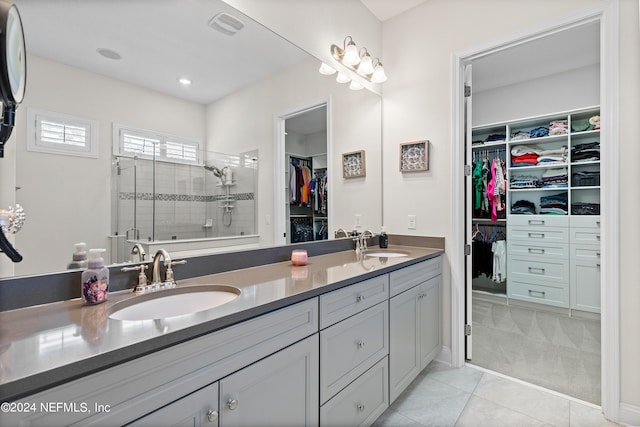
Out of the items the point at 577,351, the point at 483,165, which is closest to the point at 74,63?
the point at 577,351

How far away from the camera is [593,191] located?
3.53 m

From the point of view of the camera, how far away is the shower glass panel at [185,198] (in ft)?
4.01

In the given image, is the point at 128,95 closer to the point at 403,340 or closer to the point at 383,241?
the point at 403,340

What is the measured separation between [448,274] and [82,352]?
2.22 metres

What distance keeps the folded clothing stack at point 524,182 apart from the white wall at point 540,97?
0.77 metres

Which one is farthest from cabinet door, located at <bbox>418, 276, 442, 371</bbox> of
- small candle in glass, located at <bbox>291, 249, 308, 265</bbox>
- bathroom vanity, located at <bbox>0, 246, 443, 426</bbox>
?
small candle in glass, located at <bbox>291, 249, 308, 265</bbox>

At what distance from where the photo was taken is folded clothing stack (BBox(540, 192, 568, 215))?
3.50 m

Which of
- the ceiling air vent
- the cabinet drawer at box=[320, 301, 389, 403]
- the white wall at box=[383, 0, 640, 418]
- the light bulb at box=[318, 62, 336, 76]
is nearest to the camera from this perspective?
the cabinet drawer at box=[320, 301, 389, 403]

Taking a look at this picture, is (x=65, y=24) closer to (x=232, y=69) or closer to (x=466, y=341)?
(x=232, y=69)

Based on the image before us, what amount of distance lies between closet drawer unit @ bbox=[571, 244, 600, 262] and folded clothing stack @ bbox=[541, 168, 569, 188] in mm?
697

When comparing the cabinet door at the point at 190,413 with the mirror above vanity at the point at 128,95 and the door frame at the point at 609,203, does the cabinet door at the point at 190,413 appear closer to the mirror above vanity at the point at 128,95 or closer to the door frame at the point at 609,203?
the mirror above vanity at the point at 128,95

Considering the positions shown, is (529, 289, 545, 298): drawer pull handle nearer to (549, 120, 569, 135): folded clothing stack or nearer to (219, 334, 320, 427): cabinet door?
(549, 120, 569, 135): folded clothing stack

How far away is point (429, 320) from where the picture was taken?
6.95 feet

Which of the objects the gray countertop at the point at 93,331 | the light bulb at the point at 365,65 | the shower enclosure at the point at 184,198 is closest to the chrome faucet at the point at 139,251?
the shower enclosure at the point at 184,198
